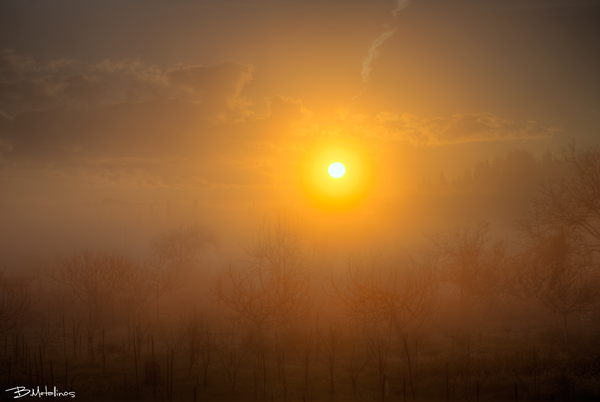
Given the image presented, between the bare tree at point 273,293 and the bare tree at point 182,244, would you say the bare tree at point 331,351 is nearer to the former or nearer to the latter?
the bare tree at point 273,293

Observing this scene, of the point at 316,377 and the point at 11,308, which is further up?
the point at 11,308

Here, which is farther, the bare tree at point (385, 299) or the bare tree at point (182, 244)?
the bare tree at point (182, 244)

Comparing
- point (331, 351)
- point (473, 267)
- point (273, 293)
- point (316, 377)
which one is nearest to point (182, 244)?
point (273, 293)

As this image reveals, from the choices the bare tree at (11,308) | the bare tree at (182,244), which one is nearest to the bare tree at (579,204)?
the bare tree at (11,308)

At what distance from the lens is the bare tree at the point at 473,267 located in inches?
1529

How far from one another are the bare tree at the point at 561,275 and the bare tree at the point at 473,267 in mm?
4701

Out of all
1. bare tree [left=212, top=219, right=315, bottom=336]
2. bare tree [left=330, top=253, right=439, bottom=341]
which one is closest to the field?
bare tree [left=330, top=253, right=439, bottom=341]

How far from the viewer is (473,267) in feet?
131

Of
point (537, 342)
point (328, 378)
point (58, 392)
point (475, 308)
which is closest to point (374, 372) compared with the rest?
point (328, 378)

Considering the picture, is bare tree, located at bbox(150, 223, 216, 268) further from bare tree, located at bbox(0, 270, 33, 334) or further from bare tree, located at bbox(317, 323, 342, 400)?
bare tree, located at bbox(317, 323, 342, 400)

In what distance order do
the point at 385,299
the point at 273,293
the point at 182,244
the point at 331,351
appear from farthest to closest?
the point at 182,244, the point at 273,293, the point at 331,351, the point at 385,299

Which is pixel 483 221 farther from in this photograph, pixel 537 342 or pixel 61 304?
pixel 61 304

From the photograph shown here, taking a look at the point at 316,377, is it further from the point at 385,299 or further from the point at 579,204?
the point at 579,204

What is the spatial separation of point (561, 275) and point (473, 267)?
38.5ft
